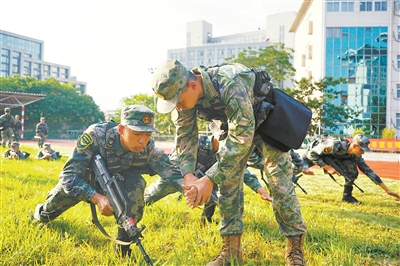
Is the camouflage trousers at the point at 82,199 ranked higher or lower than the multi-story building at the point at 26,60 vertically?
lower

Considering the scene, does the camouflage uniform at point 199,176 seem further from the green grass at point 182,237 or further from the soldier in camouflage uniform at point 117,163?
the soldier in camouflage uniform at point 117,163

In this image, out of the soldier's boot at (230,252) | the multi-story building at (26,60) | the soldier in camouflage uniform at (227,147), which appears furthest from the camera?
the multi-story building at (26,60)

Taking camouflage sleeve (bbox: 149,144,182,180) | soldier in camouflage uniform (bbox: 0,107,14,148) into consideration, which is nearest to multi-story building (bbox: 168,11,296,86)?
soldier in camouflage uniform (bbox: 0,107,14,148)

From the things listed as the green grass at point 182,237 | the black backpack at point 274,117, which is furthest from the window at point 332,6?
the black backpack at point 274,117

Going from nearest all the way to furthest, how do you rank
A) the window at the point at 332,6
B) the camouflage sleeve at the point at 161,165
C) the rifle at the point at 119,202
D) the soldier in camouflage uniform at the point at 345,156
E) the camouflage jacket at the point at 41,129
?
1. the rifle at the point at 119,202
2. the camouflage sleeve at the point at 161,165
3. the soldier in camouflage uniform at the point at 345,156
4. the camouflage jacket at the point at 41,129
5. the window at the point at 332,6

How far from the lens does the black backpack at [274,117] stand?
2.61 m

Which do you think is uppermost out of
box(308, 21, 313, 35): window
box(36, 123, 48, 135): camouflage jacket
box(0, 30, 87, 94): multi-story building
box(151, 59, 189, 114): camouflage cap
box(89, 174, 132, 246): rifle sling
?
box(0, 30, 87, 94): multi-story building

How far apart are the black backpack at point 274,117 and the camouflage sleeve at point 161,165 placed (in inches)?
34.6

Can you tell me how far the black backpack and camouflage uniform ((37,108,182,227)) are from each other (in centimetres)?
95

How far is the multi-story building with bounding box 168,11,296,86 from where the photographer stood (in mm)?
77369

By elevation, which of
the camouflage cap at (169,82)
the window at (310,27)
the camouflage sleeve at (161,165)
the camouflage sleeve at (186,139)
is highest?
the window at (310,27)

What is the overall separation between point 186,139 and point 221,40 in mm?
91605

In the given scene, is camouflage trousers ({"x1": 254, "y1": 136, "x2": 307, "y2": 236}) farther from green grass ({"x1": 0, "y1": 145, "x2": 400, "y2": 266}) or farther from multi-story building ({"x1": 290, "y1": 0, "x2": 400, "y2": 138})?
multi-story building ({"x1": 290, "y1": 0, "x2": 400, "y2": 138})

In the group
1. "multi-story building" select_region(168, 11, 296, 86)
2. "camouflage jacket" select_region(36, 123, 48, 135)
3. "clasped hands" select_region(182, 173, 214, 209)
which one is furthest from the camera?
"multi-story building" select_region(168, 11, 296, 86)
